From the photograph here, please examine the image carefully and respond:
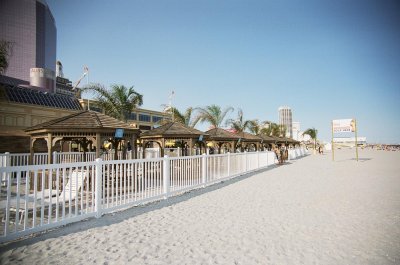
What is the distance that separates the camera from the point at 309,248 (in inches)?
144

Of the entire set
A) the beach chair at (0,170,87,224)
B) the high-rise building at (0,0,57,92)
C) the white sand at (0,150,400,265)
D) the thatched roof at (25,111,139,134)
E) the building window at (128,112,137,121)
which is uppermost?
the high-rise building at (0,0,57,92)

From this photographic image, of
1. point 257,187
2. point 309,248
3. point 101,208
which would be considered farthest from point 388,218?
point 101,208

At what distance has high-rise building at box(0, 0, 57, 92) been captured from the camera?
14112cm

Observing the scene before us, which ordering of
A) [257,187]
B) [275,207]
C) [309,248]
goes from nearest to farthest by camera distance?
[309,248], [275,207], [257,187]

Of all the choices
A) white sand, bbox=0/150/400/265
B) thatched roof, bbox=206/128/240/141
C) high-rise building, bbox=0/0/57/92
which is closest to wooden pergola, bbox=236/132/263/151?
thatched roof, bbox=206/128/240/141

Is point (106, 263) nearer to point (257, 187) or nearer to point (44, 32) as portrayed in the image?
point (257, 187)

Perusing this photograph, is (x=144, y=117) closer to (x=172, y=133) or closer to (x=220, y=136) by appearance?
(x=220, y=136)

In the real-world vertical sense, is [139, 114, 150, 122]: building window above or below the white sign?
above

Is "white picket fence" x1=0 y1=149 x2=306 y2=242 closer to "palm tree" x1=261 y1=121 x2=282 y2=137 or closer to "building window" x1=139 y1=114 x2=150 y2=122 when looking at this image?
"palm tree" x1=261 y1=121 x2=282 y2=137

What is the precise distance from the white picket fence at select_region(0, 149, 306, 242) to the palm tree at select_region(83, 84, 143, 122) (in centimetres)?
1133

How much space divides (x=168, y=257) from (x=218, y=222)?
5.73ft

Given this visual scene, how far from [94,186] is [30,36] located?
194822 mm

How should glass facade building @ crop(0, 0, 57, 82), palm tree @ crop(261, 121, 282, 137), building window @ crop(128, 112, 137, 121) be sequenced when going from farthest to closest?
glass facade building @ crop(0, 0, 57, 82) < building window @ crop(128, 112, 137, 121) < palm tree @ crop(261, 121, 282, 137)

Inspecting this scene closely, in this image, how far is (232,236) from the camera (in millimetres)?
4141
